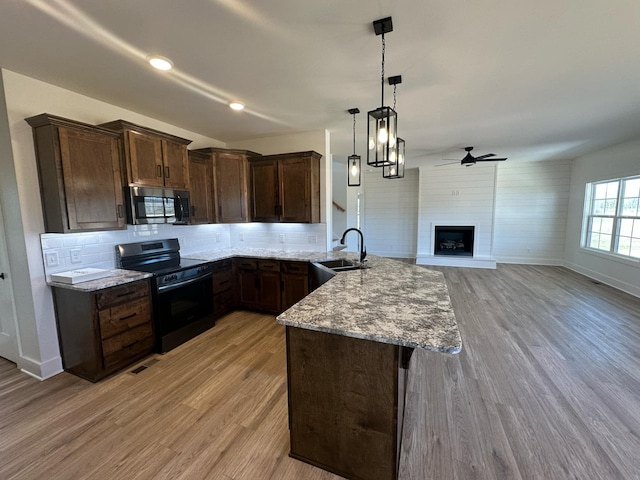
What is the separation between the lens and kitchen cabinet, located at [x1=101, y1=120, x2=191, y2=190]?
271cm

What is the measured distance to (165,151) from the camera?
3.06 meters

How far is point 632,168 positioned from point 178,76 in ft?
23.9

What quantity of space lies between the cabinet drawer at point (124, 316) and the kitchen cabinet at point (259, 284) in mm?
1385

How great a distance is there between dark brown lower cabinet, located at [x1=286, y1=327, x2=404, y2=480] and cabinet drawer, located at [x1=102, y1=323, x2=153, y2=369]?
6.35 ft

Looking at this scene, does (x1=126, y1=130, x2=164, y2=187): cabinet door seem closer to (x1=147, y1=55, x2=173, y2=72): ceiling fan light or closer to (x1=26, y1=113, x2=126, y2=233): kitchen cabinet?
(x1=26, y1=113, x2=126, y2=233): kitchen cabinet

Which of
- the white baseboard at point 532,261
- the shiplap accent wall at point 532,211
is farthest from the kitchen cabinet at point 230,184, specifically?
the white baseboard at point 532,261

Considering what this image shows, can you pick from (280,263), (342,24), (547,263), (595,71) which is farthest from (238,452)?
(547,263)

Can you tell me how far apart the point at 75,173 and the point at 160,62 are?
1.28 metres

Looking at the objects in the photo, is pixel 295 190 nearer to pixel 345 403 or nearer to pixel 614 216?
pixel 345 403

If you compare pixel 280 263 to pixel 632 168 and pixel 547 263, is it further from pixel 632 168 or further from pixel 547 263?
pixel 547 263

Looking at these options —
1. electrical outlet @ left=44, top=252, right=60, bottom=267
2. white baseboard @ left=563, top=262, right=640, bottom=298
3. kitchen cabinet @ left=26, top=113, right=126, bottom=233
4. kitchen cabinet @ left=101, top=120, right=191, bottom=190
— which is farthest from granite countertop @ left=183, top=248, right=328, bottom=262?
white baseboard @ left=563, top=262, right=640, bottom=298

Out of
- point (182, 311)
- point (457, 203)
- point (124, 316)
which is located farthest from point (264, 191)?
point (457, 203)

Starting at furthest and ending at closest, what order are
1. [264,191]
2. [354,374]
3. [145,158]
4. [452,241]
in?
[452,241] → [264,191] → [145,158] → [354,374]

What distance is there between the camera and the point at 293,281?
3.71 meters
